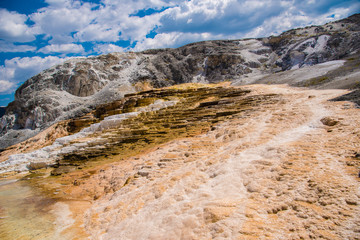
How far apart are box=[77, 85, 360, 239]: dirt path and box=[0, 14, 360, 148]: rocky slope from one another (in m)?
32.7

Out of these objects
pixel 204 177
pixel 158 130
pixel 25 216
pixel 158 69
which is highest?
pixel 158 69

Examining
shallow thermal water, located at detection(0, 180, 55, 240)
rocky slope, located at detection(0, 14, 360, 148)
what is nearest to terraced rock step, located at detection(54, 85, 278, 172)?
shallow thermal water, located at detection(0, 180, 55, 240)

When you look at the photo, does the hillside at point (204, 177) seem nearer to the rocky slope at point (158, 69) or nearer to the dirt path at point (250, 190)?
the dirt path at point (250, 190)

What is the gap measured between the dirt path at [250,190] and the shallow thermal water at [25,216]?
1.38m

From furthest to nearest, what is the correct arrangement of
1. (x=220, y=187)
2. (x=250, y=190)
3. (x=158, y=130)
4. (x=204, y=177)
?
1. (x=158, y=130)
2. (x=204, y=177)
3. (x=220, y=187)
4. (x=250, y=190)

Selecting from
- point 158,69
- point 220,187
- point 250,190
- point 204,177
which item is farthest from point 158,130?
point 158,69

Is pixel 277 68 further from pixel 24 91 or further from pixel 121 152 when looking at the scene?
pixel 24 91

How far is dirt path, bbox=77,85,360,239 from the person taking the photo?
3385mm

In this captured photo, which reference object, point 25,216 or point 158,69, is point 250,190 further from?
point 158,69

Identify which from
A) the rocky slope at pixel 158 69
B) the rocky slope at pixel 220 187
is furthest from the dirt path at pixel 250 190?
the rocky slope at pixel 158 69

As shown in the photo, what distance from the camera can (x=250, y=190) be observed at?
4676 millimetres

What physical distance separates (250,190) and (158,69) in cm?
5682

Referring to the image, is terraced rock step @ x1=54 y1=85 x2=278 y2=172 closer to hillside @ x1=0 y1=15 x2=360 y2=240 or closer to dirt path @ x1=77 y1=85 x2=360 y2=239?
hillside @ x1=0 y1=15 x2=360 y2=240

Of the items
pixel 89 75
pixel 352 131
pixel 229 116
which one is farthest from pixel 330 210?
pixel 89 75
